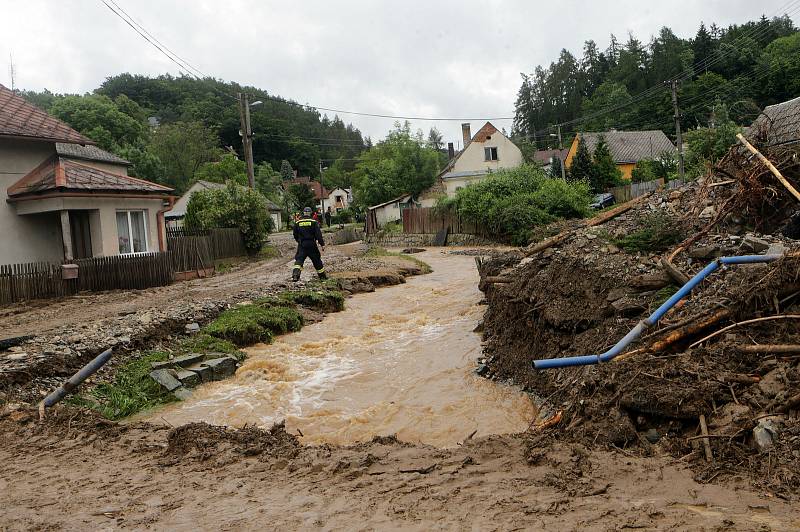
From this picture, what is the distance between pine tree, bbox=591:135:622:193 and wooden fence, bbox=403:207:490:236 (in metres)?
13.0

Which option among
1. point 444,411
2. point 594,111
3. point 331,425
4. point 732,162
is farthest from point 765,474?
point 594,111

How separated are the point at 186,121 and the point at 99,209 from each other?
54355 millimetres

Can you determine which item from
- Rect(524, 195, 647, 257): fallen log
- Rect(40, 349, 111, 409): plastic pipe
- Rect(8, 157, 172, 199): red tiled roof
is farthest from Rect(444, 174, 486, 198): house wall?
Rect(40, 349, 111, 409): plastic pipe

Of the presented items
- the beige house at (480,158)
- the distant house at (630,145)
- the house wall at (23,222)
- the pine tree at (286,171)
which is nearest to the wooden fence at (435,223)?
the beige house at (480,158)

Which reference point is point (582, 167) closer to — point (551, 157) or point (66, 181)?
point (551, 157)

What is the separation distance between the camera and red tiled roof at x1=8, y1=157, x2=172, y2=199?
52.7 ft

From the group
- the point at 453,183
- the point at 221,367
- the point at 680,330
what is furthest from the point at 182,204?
the point at 680,330

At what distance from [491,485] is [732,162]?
6.62 metres

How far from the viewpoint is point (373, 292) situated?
16.0 metres

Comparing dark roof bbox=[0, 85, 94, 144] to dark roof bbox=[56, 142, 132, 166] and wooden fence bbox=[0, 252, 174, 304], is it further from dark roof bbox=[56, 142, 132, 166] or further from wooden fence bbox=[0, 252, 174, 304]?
wooden fence bbox=[0, 252, 174, 304]

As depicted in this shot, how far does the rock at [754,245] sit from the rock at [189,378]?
728 centimetres

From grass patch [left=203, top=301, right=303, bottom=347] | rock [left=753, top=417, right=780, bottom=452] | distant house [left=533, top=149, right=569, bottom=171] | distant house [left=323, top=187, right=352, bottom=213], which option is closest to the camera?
rock [left=753, top=417, right=780, bottom=452]

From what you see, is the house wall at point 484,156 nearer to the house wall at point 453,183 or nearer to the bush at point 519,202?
the house wall at point 453,183

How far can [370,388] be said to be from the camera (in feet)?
26.5
